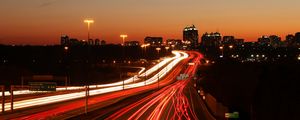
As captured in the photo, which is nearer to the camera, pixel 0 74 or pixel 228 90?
pixel 228 90

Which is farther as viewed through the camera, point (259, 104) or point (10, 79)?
point (10, 79)

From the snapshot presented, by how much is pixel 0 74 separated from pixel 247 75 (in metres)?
54.0

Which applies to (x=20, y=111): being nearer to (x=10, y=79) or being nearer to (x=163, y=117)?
(x=163, y=117)

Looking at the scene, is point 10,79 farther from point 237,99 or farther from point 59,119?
point 59,119

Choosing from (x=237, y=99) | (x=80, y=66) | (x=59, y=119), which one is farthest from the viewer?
(x=80, y=66)

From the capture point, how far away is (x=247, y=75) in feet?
368

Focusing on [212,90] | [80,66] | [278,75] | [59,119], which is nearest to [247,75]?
[212,90]

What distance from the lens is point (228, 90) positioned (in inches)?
4043

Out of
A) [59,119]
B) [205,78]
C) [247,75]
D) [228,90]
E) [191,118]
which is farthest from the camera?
[205,78]

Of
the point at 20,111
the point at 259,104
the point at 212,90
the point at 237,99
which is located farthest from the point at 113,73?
the point at 20,111

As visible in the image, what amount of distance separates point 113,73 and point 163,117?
95.2m

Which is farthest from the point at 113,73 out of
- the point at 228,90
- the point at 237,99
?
the point at 237,99

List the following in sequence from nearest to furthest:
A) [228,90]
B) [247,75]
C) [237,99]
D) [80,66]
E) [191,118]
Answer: [191,118] → [237,99] → [228,90] → [247,75] → [80,66]

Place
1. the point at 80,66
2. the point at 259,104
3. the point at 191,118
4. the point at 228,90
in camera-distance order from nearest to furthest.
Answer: the point at 191,118, the point at 259,104, the point at 228,90, the point at 80,66
